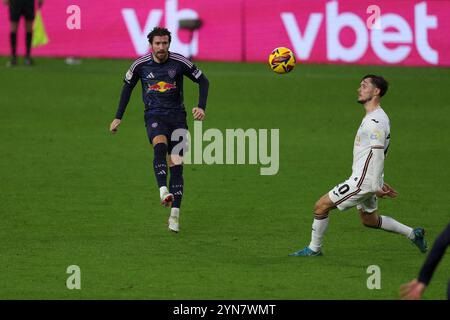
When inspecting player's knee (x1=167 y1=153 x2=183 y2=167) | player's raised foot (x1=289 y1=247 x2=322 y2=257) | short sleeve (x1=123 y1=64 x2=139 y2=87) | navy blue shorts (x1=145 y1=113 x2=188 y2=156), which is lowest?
player's raised foot (x1=289 y1=247 x2=322 y2=257)

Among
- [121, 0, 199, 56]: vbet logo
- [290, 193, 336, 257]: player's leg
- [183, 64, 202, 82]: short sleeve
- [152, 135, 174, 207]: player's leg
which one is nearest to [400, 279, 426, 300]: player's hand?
[290, 193, 336, 257]: player's leg

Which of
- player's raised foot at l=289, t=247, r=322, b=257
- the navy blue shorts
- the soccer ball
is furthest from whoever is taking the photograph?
the soccer ball

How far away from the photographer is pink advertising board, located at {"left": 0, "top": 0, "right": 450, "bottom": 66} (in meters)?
28.3

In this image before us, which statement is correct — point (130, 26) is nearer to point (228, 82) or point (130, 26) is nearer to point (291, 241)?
point (228, 82)

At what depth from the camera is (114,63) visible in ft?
98.4

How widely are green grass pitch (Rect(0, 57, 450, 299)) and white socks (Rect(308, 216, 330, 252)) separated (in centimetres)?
19

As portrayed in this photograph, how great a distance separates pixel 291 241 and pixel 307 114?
10.6 meters

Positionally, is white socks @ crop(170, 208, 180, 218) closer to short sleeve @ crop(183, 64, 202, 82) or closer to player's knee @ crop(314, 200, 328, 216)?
short sleeve @ crop(183, 64, 202, 82)

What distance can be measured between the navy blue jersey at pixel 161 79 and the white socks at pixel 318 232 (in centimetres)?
281

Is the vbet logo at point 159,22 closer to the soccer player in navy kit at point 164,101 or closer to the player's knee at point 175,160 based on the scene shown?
the soccer player in navy kit at point 164,101

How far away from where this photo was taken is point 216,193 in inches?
640

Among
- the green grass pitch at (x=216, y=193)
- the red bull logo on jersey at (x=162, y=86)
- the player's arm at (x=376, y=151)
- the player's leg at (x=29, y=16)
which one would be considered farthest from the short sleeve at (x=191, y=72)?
the player's leg at (x=29, y=16)

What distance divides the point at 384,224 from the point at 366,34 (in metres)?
17.0
